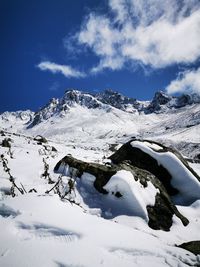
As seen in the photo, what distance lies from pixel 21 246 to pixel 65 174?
14.9 feet

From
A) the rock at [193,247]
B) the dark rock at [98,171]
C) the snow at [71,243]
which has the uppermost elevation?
the dark rock at [98,171]

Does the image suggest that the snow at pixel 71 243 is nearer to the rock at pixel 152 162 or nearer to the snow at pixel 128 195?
the snow at pixel 128 195

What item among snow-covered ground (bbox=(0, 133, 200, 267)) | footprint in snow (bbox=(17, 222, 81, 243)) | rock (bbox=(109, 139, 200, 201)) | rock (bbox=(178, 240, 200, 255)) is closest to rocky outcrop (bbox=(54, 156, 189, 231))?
snow-covered ground (bbox=(0, 133, 200, 267))

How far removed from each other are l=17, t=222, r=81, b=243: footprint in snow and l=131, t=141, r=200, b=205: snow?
18.7ft

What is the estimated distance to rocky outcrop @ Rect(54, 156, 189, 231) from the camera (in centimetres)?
636

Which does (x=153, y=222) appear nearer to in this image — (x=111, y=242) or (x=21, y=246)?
(x=111, y=242)

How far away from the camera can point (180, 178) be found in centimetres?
890

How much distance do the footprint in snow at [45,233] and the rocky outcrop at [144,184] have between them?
268 centimetres

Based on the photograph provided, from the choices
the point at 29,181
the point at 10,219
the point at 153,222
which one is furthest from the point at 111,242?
the point at 29,181

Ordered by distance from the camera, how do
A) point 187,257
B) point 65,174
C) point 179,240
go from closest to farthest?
point 187,257 < point 179,240 < point 65,174

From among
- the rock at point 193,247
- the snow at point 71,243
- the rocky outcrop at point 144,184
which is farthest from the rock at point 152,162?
the snow at point 71,243

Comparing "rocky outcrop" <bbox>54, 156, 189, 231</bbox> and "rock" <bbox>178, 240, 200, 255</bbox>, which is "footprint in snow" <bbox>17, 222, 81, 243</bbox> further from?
"rocky outcrop" <bbox>54, 156, 189, 231</bbox>

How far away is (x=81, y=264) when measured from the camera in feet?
10.5

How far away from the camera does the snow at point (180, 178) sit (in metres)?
8.55
